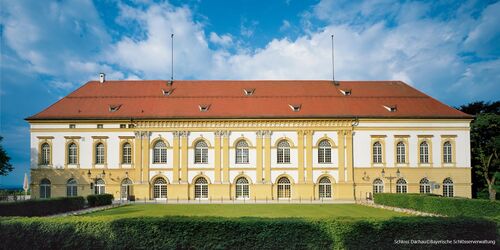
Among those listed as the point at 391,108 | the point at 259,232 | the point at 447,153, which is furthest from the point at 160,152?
the point at 259,232

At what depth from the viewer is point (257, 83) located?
4856 centimetres

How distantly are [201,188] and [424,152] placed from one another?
Result: 23.7 meters

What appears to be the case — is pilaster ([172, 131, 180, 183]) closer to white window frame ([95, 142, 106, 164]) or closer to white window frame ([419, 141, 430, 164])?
white window frame ([95, 142, 106, 164])

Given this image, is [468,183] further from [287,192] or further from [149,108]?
[149,108]

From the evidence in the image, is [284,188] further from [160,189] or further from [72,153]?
[72,153]

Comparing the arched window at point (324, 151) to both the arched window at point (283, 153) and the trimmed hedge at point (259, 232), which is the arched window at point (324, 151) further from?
the trimmed hedge at point (259, 232)

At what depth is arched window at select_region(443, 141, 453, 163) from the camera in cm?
4306

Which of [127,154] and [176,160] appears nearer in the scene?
[176,160]

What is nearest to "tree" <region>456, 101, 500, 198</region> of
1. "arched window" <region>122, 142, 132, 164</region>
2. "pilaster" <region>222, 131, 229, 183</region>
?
"pilaster" <region>222, 131, 229, 183</region>

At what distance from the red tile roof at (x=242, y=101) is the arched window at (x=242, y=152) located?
118 inches

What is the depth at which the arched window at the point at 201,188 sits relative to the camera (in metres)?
42.8

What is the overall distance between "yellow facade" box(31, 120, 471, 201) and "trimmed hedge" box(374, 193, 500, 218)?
8.23 m

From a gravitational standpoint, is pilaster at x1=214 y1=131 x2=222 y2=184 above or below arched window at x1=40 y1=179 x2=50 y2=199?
above

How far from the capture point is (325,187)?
42906 mm
